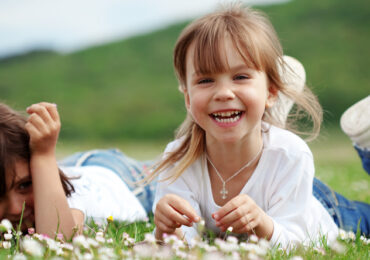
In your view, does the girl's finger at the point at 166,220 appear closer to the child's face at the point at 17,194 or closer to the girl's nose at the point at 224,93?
the girl's nose at the point at 224,93

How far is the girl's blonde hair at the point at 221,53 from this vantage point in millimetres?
2701

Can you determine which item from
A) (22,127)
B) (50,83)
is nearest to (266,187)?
(22,127)

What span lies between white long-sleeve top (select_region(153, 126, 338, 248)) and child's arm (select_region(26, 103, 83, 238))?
627 mm

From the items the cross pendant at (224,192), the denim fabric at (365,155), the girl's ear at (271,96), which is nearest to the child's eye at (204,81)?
the girl's ear at (271,96)

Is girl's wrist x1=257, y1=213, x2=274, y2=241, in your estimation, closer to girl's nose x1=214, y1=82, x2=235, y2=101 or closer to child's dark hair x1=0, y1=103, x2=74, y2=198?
girl's nose x1=214, y1=82, x2=235, y2=101

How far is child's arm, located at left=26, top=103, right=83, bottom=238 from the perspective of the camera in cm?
283

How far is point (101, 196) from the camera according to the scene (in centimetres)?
A: 384

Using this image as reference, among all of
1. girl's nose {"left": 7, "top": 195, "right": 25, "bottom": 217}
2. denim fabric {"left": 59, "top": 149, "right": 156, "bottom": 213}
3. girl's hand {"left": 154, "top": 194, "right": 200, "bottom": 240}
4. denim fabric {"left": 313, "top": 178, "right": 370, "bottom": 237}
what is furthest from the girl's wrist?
denim fabric {"left": 59, "top": 149, "right": 156, "bottom": 213}

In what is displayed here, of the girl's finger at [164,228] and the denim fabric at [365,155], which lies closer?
the girl's finger at [164,228]

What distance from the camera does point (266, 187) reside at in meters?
2.93

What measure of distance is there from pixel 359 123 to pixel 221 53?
1719mm

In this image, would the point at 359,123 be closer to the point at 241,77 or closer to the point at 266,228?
the point at 241,77

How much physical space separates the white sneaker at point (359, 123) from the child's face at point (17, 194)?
2487mm

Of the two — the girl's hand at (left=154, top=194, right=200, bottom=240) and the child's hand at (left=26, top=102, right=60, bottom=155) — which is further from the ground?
the child's hand at (left=26, top=102, right=60, bottom=155)
